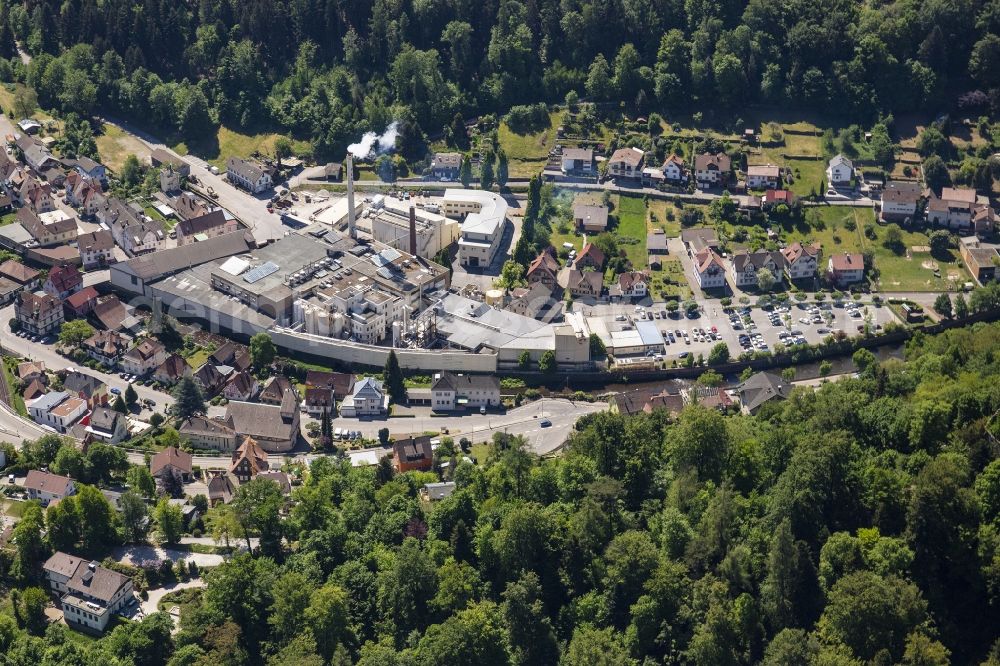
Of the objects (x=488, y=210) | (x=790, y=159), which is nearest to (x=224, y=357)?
(x=488, y=210)

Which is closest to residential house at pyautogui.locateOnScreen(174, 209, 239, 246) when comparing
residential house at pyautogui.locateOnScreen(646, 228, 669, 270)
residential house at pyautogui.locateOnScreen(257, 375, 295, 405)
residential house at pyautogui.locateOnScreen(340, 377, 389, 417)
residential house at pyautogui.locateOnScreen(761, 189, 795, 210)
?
residential house at pyautogui.locateOnScreen(257, 375, 295, 405)

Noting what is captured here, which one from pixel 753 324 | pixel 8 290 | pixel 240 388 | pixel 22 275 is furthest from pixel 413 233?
pixel 8 290

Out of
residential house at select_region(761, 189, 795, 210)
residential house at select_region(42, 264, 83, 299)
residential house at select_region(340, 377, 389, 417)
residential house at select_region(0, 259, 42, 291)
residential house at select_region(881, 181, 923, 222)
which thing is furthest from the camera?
residential house at select_region(761, 189, 795, 210)

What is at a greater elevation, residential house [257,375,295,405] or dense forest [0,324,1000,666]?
dense forest [0,324,1000,666]

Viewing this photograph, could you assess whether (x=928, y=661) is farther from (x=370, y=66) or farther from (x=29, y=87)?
(x=29, y=87)

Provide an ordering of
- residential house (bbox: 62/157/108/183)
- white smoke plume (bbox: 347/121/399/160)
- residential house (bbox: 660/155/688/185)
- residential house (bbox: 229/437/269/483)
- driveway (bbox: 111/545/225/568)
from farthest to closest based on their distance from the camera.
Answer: white smoke plume (bbox: 347/121/399/160) < residential house (bbox: 660/155/688/185) < residential house (bbox: 62/157/108/183) < residential house (bbox: 229/437/269/483) < driveway (bbox: 111/545/225/568)

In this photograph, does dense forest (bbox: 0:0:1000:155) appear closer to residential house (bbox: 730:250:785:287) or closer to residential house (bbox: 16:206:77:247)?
residential house (bbox: 16:206:77:247)
